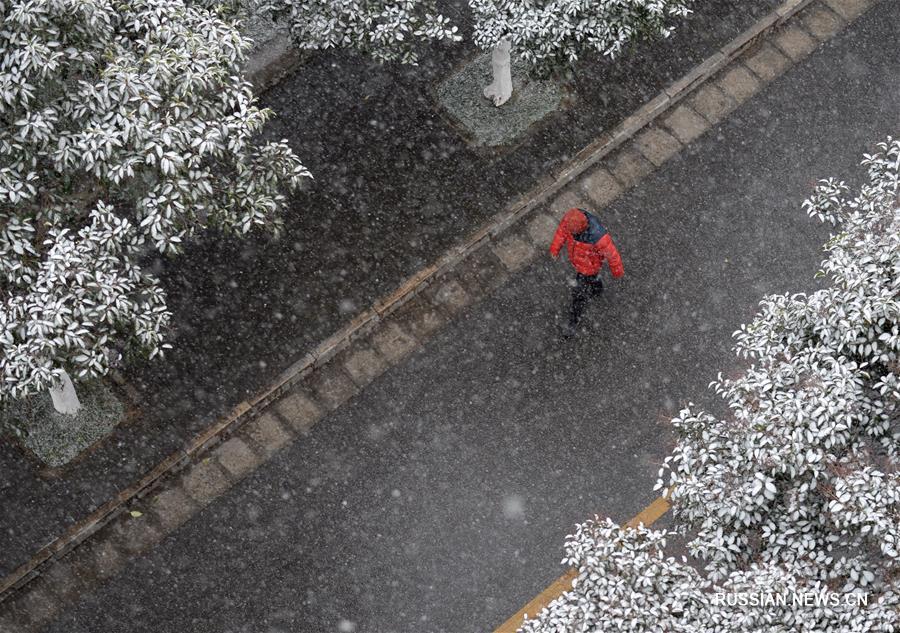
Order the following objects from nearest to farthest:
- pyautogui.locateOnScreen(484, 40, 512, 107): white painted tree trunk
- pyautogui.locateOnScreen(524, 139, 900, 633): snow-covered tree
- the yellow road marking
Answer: pyautogui.locateOnScreen(524, 139, 900, 633): snow-covered tree, the yellow road marking, pyautogui.locateOnScreen(484, 40, 512, 107): white painted tree trunk

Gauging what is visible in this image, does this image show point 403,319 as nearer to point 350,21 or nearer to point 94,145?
point 350,21

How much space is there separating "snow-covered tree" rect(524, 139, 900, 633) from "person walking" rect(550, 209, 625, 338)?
3.10m

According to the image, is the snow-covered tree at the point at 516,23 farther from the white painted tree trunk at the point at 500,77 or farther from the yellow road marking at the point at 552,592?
the yellow road marking at the point at 552,592

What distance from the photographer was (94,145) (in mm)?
8445

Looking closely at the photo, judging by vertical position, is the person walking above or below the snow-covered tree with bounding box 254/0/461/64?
below

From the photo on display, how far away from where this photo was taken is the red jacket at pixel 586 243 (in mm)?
11281

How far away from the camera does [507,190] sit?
42.8ft

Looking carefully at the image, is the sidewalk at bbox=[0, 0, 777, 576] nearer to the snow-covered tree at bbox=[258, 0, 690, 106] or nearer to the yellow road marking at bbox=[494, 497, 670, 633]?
the snow-covered tree at bbox=[258, 0, 690, 106]

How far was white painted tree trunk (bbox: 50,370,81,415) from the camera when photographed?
1126 centimetres

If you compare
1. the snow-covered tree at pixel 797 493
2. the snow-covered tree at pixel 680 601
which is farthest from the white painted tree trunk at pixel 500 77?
the snow-covered tree at pixel 680 601

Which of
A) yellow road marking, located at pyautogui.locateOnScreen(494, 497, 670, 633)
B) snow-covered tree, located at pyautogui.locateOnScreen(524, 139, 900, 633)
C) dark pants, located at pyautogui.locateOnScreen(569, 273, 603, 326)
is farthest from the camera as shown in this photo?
dark pants, located at pyautogui.locateOnScreen(569, 273, 603, 326)

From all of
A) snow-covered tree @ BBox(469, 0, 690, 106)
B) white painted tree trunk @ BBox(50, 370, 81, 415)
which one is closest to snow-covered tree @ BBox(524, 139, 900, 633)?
snow-covered tree @ BBox(469, 0, 690, 106)

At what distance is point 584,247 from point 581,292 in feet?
2.42

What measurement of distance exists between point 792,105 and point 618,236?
286 cm
